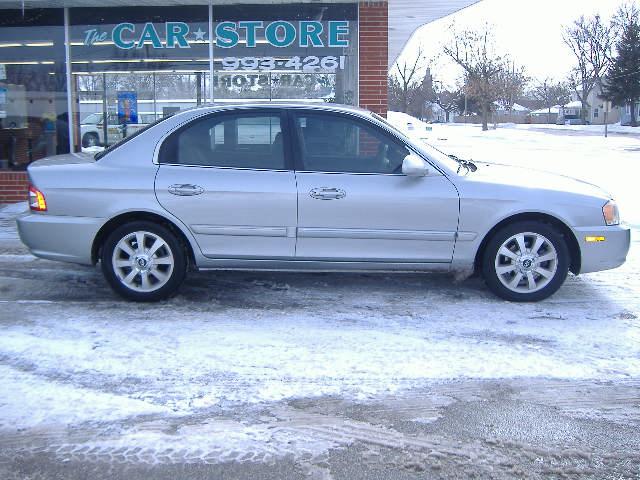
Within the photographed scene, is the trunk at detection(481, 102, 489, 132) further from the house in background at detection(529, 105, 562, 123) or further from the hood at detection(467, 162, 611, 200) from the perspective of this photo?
the hood at detection(467, 162, 611, 200)

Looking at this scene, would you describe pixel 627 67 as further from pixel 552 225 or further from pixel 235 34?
pixel 552 225

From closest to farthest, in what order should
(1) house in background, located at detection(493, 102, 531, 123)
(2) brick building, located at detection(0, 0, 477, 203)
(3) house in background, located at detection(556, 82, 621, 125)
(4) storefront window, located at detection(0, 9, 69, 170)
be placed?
(2) brick building, located at detection(0, 0, 477, 203) → (4) storefront window, located at detection(0, 9, 69, 170) → (3) house in background, located at detection(556, 82, 621, 125) → (1) house in background, located at detection(493, 102, 531, 123)

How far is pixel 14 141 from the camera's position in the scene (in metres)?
11.0

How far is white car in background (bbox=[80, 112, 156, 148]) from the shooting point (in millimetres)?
10820

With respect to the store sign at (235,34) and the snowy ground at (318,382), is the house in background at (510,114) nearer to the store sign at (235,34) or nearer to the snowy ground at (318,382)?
the store sign at (235,34)

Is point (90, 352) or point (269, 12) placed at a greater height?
point (269, 12)

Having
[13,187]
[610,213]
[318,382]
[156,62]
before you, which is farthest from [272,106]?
[13,187]

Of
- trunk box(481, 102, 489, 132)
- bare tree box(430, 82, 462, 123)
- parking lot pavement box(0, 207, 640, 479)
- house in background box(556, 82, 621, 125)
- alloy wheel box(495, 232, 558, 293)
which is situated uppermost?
bare tree box(430, 82, 462, 123)

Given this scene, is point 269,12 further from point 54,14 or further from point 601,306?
point 601,306

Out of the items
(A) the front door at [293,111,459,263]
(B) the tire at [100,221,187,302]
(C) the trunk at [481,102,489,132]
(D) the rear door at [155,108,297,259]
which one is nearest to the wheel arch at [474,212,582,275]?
(A) the front door at [293,111,459,263]

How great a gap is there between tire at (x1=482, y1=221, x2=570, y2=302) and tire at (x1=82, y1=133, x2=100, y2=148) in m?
7.18

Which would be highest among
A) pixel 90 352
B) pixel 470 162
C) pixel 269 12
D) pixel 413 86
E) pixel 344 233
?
pixel 413 86

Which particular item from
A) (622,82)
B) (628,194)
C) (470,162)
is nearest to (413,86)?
(622,82)

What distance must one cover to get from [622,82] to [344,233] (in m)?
66.1
